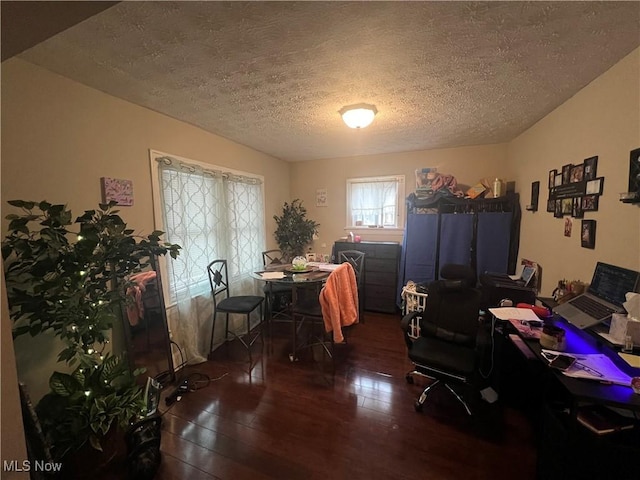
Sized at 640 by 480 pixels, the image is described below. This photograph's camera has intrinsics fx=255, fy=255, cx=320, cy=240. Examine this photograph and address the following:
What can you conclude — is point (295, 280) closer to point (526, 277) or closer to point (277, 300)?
point (277, 300)

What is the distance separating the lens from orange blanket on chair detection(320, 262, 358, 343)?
239cm

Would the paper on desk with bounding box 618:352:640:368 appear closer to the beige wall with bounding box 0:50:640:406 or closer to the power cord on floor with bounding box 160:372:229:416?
the beige wall with bounding box 0:50:640:406

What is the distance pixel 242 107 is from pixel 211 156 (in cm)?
92

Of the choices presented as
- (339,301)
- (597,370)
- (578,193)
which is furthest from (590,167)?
(339,301)

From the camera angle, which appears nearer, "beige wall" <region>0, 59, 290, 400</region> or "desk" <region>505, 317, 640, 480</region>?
"desk" <region>505, 317, 640, 480</region>

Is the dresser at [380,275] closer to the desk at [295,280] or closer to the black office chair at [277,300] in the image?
the black office chair at [277,300]

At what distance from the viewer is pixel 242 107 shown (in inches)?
87.6

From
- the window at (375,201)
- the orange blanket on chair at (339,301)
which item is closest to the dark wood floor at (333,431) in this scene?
the orange blanket on chair at (339,301)

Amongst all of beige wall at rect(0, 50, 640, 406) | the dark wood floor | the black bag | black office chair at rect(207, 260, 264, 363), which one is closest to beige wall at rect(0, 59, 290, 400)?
beige wall at rect(0, 50, 640, 406)

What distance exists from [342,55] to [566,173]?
2026 millimetres

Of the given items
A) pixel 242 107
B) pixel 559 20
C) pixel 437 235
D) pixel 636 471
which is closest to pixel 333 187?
pixel 437 235

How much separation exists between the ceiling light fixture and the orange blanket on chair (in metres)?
1.39

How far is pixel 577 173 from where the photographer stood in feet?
6.34

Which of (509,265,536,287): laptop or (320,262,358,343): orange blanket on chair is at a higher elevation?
(509,265,536,287): laptop
